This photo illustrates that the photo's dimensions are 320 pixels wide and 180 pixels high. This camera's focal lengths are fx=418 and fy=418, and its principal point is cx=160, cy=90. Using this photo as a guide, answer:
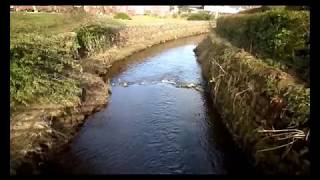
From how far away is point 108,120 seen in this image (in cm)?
1667

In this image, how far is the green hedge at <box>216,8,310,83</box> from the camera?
13742mm

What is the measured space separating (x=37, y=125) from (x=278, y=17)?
9.94 meters

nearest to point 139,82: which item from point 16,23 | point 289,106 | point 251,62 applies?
point 16,23

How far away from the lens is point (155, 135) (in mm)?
14906

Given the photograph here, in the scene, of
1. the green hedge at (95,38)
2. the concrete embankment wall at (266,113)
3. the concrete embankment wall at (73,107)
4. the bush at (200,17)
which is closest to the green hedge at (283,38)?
the concrete embankment wall at (266,113)

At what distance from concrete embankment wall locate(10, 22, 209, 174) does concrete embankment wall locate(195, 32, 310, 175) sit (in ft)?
19.0

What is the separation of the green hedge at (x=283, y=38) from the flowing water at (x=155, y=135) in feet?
10.9

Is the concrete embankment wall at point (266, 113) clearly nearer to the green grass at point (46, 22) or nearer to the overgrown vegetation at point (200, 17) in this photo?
the green grass at point (46, 22)

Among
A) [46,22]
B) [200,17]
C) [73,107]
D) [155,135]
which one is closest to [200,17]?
[200,17]

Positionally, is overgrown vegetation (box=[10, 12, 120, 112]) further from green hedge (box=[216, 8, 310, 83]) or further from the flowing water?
green hedge (box=[216, 8, 310, 83])

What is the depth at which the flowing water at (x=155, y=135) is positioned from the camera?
1241 centimetres

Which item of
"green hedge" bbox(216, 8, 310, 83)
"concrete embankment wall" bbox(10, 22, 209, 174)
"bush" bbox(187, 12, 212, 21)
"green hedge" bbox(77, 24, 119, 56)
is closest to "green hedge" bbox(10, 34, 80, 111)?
"concrete embankment wall" bbox(10, 22, 209, 174)

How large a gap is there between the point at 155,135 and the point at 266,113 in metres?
4.32

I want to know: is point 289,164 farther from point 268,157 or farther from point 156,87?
point 156,87
